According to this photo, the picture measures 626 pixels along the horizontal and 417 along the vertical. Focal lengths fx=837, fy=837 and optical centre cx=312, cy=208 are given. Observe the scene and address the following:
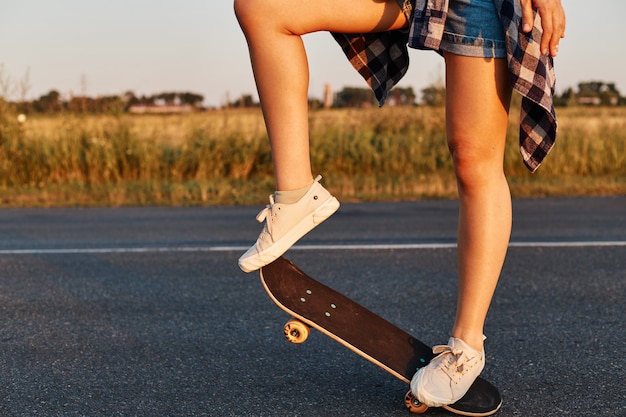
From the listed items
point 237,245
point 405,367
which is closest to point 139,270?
point 237,245

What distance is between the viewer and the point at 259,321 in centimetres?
349

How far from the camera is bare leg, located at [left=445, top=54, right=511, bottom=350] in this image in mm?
2139

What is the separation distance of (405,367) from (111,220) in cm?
572

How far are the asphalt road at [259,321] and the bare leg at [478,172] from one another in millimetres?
365

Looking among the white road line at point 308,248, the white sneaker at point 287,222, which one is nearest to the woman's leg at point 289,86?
the white sneaker at point 287,222

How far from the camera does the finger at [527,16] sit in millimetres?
2049

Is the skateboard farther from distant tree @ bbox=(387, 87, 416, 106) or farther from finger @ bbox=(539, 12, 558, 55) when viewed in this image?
distant tree @ bbox=(387, 87, 416, 106)

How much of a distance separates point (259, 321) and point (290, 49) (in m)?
1.60

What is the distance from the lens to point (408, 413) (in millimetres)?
2328

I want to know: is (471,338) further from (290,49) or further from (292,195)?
(290,49)

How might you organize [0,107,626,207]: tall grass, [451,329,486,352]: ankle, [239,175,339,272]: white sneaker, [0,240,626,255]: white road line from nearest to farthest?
[239,175,339,272]: white sneaker → [451,329,486,352]: ankle → [0,240,626,255]: white road line → [0,107,626,207]: tall grass

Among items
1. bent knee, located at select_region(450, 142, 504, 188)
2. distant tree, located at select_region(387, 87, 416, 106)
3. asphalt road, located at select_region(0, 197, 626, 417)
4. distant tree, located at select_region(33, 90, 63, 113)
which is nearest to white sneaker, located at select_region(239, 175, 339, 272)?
bent knee, located at select_region(450, 142, 504, 188)

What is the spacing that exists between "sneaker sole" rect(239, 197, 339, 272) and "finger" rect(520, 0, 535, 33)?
0.65 meters

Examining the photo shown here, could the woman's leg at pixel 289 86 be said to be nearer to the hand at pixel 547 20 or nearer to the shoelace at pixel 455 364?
the hand at pixel 547 20
